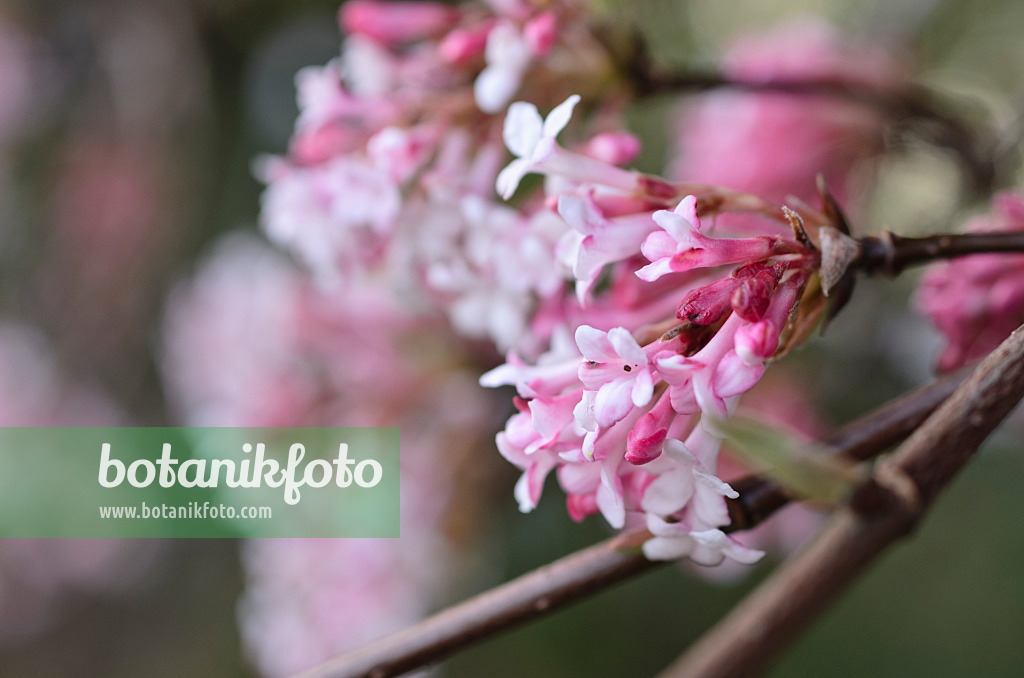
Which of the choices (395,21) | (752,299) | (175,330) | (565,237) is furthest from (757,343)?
(175,330)

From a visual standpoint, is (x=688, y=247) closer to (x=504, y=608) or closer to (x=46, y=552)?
(x=504, y=608)

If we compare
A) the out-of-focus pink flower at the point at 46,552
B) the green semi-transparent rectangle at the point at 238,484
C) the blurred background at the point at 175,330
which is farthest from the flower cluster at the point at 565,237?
the out-of-focus pink flower at the point at 46,552

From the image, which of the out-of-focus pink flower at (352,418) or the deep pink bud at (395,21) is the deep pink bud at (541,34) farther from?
the out-of-focus pink flower at (352,418)

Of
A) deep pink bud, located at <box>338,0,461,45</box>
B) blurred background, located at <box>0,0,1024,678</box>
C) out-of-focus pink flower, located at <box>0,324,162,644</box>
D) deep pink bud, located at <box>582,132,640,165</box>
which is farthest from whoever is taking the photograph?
out-of-focus pink flower, located at <box>0,324,162,644</box>

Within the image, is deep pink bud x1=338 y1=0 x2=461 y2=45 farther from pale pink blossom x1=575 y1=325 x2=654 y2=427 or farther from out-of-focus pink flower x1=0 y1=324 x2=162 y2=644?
out-of-focus pink flower x1=0 y1=324 x2=162 y2=644

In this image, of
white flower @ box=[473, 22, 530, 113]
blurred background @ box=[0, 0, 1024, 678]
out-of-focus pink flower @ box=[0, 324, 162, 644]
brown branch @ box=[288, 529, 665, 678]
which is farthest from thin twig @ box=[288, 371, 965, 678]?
out-of-focus pink flower @ box=[0, 324, 162, 644]

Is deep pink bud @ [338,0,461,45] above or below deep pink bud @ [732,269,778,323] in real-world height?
above

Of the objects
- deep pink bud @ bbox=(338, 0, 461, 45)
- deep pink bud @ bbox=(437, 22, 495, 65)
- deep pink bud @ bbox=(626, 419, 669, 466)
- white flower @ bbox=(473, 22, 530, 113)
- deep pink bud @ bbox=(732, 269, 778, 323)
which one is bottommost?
deep pink bud @ bbox=(626, 419, 669, 466)

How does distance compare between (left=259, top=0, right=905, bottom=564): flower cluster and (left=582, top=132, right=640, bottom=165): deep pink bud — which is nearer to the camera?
(left=259, top=0, right=905, bottom=564): flower cluster
